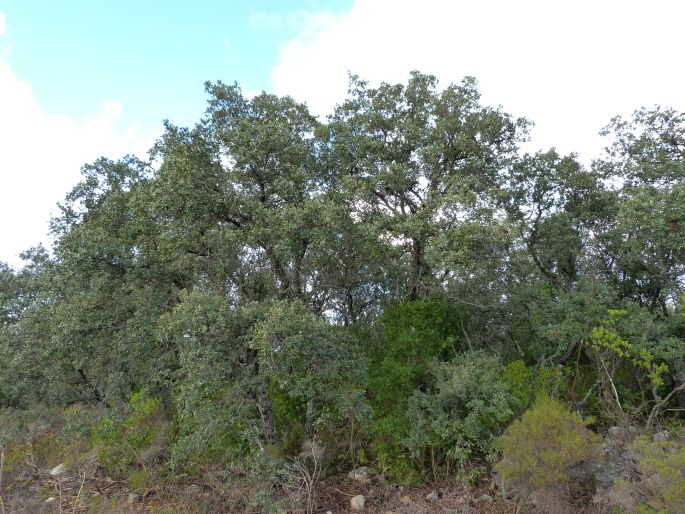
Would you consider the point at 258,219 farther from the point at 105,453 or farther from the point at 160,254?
the point at 105,453

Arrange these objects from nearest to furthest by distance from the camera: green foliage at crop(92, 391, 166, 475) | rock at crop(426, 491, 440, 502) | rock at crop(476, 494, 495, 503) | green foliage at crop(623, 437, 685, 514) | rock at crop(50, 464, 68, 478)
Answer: green foliage at crop(623, 437, 685, 514) < rock at crop(476, 494, 495, 503) < rock at crop(426, 491, 440, 502) < green foliage at crop(92, 391, 166, 475) < rock at crop(50, 464, 68, 478)

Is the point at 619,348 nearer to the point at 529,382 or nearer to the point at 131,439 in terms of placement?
the point at 529,382

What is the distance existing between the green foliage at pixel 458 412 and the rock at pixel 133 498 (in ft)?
22.7

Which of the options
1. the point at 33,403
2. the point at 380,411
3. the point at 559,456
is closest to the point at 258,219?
the point at 380,411

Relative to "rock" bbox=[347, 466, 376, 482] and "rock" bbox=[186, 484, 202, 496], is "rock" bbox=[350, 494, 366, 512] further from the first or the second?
"rock" bbox=[186, 484, 202, 496]

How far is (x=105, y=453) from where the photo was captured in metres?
11.2

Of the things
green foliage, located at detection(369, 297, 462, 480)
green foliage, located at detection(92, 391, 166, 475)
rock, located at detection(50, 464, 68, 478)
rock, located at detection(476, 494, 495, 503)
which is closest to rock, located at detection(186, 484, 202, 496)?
green foliage, located at detection(92, 391, 166, 475)

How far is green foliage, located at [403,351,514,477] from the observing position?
8.88 m

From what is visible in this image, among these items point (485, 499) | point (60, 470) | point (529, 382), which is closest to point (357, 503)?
point (485, 499)

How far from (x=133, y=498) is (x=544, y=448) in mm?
9600

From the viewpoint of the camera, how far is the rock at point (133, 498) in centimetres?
1031

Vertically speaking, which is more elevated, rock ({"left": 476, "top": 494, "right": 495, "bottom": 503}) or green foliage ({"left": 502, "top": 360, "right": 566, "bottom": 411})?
green foliage ({"left": 502, "top": 360, "right": 566, "bottom": 411})

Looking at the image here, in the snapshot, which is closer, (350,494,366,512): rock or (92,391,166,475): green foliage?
(350,494,366,512): rock

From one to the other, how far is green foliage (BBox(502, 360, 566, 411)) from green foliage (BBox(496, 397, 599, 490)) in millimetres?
1268
